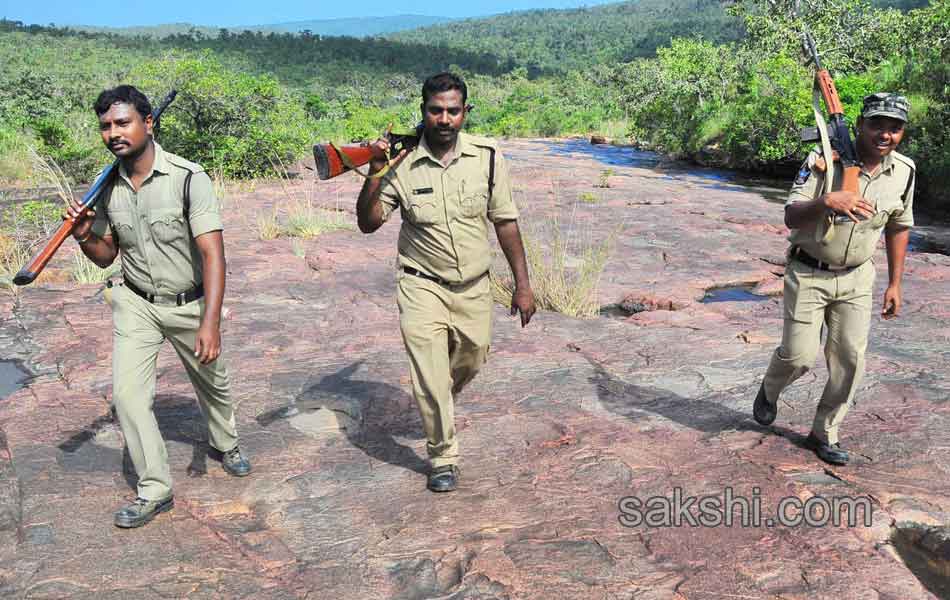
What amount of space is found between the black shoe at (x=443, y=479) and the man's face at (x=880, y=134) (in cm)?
211

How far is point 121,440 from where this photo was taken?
3846 millimetres

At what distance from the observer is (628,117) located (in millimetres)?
28125

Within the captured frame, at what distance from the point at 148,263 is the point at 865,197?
9.29 feet

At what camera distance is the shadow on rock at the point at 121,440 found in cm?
355

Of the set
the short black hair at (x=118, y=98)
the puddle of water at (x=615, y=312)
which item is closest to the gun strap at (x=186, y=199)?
the short black hair at (x=118, y=98)

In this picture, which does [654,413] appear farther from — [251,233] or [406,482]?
[251,233]

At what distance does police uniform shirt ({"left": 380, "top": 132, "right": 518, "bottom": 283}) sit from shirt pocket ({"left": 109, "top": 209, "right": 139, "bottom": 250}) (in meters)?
0.93

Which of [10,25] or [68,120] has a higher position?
[10,25]

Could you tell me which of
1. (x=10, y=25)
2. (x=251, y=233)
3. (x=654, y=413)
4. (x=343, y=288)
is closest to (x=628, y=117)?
(x=251, y=233)

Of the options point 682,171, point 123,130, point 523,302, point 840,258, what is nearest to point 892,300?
point 840,258

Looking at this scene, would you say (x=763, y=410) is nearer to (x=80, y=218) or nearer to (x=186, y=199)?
(x=186, y=199)

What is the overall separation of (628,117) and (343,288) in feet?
75.6

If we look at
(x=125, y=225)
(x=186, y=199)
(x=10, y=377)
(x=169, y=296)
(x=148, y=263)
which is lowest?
(x=10, y=377)

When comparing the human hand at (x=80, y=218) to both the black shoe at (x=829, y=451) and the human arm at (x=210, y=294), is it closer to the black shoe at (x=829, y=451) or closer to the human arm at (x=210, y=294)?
the human arm at (x=210, y=294)
